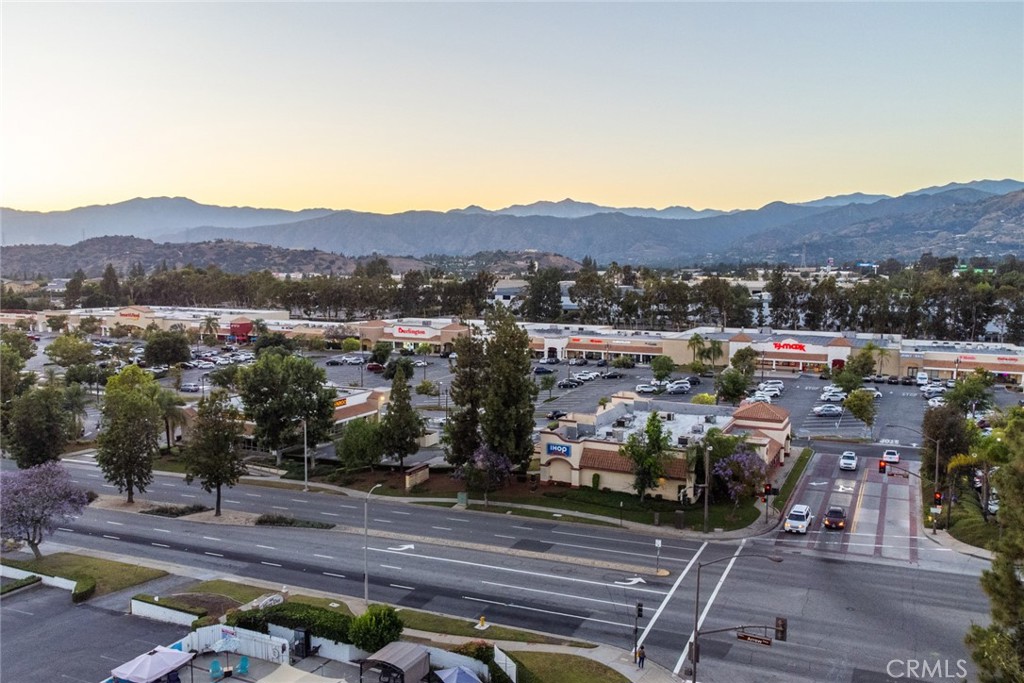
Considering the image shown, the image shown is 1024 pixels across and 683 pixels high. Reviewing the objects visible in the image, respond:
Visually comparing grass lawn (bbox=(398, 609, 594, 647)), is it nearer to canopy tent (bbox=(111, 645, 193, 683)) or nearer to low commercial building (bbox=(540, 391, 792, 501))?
canopy tent (bbox=(111, 645, 193, 683))

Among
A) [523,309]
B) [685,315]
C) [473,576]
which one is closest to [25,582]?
[473,576]

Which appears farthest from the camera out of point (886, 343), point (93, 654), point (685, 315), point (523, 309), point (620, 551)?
point (523, 309)

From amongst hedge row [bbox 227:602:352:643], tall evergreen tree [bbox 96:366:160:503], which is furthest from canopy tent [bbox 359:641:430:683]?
tall evergreen tree [bbox 96:366:160:503]

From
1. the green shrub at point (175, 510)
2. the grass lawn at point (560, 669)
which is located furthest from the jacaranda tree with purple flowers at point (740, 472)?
the green shrub at point (175, 510)

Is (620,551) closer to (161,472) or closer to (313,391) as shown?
(313,391)

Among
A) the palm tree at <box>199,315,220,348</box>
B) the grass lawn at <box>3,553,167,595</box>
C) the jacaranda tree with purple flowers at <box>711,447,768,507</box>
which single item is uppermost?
the palm tree at <box>199,315,220,348</box>

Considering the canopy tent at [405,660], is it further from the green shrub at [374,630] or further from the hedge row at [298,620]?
the hedge row at [298,620]

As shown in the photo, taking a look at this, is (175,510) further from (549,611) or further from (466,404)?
(549,611)
